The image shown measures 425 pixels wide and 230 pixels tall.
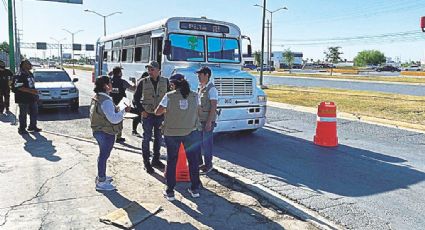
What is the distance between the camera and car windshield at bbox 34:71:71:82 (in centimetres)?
1491

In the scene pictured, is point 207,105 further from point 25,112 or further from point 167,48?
point 25,112

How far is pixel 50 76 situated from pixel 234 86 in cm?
902

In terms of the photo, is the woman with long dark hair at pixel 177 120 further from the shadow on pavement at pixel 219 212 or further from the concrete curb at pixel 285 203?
the concrete curb at pixel 285 203

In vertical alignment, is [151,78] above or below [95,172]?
above

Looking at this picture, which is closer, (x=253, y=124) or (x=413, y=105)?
(x=253, y=124)

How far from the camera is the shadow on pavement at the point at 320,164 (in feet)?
20.3

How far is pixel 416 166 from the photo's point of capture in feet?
24.2

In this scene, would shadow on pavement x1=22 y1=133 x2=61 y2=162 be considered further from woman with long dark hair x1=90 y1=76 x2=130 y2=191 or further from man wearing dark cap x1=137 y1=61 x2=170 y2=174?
woman with long dark hair x1=90 y1=76 x2=130 y2=191

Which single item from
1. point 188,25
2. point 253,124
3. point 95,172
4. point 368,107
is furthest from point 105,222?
point 368,107

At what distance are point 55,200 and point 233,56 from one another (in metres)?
6.51

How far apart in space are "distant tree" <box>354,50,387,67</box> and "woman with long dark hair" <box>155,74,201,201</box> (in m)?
141

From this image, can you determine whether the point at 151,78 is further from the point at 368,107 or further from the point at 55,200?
the point at 368,107

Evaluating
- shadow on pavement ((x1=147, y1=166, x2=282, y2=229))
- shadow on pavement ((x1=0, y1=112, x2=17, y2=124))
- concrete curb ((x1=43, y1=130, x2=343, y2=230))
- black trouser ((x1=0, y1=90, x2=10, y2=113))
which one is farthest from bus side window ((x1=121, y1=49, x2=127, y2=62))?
shadow on pavement ((x1=147, y1=166, x2=282, y2=229))

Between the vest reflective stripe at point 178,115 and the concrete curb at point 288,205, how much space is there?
4.52 feet
